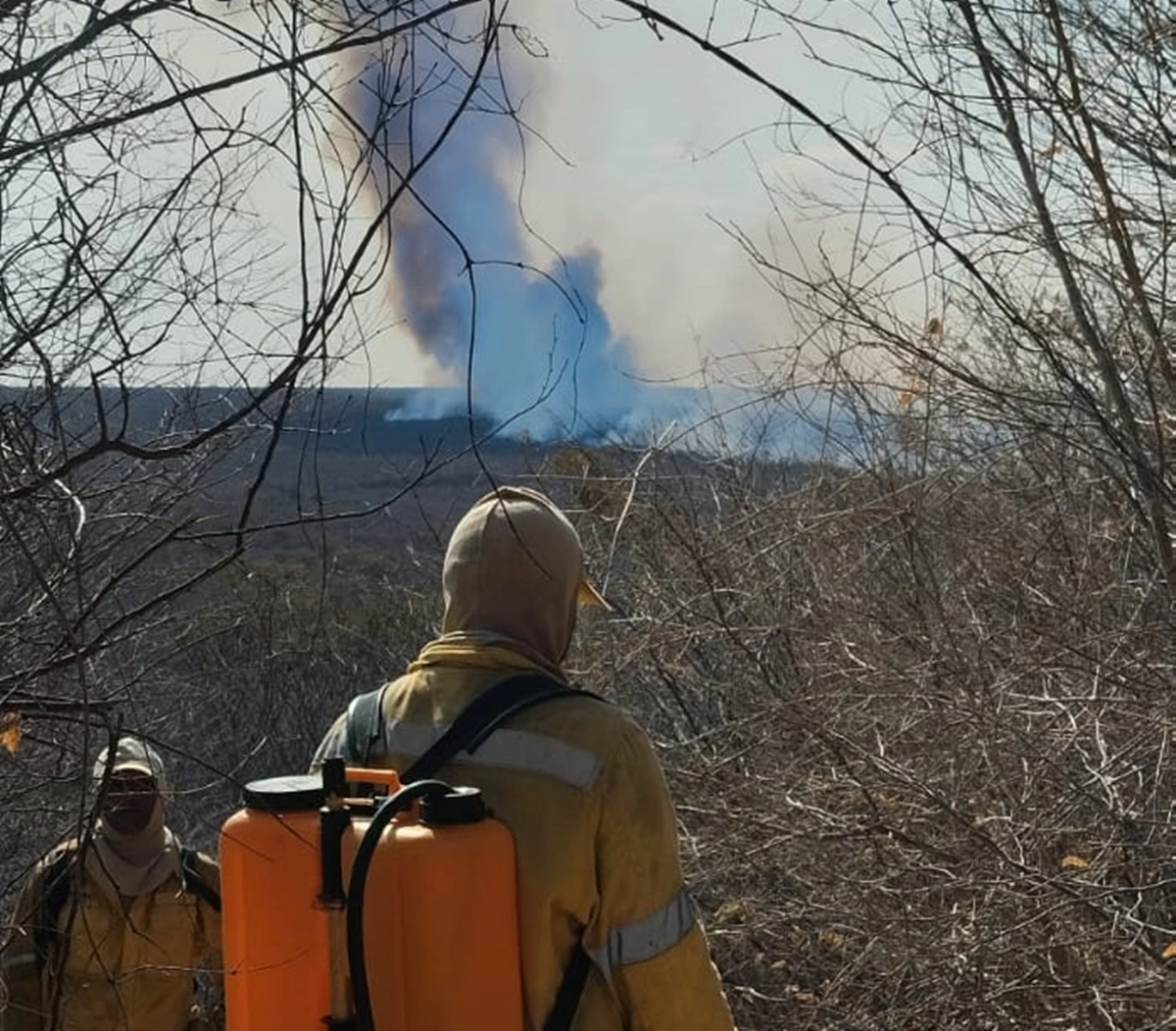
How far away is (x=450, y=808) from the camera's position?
2.41 meters

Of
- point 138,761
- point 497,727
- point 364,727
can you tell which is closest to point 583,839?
point 497,727

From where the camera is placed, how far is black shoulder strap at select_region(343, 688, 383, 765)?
2721 millimetres

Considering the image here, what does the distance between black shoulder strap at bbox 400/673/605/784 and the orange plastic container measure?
170 millimetres

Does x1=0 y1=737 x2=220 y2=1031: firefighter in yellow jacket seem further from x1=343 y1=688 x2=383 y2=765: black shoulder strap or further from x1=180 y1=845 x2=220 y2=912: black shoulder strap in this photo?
x1=343 y1=688 x2=383 y2=765: black shoulder strap

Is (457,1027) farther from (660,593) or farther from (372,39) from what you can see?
(660,593)

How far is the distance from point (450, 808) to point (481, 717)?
0.87 ft

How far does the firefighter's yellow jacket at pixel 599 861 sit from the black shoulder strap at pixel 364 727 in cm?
9

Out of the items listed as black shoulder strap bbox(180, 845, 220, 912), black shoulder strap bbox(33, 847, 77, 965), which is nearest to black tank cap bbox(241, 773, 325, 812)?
black shoulder strap bbox(33, 847, 77, 965)

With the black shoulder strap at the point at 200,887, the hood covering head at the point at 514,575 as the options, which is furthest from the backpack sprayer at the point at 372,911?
the black shoulder strap at the point at 200,887

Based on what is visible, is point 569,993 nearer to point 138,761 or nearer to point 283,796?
point 283,796

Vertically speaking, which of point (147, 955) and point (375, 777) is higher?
point (375, 777)

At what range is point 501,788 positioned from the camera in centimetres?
257

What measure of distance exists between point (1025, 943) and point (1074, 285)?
1847mm

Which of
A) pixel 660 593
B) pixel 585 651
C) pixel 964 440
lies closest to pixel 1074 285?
pixel 964 440
